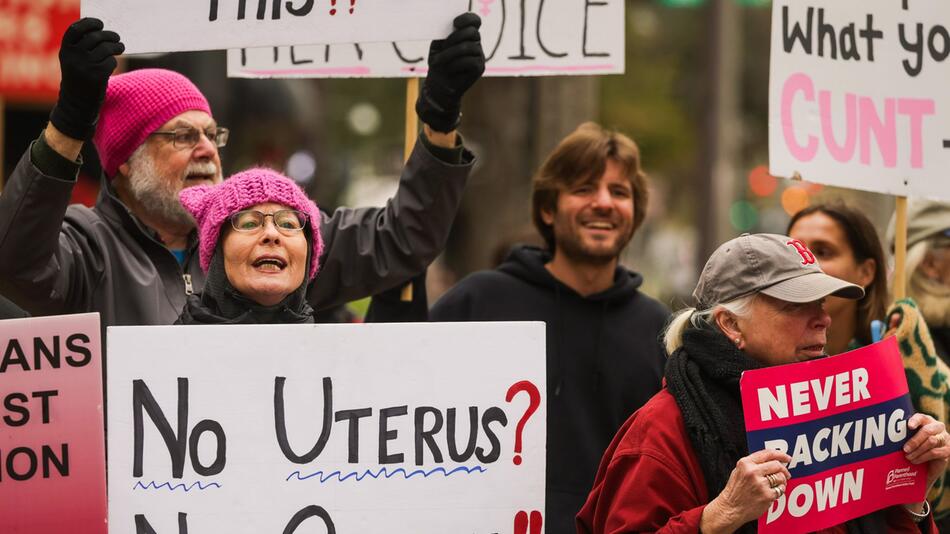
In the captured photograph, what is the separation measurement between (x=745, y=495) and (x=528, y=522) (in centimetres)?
59

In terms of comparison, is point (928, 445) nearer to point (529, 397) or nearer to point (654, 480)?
point (654, 480)

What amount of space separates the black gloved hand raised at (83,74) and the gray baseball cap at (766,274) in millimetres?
1601

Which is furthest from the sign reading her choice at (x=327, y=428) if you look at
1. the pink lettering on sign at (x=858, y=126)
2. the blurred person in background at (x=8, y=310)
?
the pink lettering on sign at (x=858, y=126)

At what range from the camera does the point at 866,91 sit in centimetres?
470

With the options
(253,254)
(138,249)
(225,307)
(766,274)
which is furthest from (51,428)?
(766,274)

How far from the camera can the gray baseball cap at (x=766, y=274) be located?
3.22 meters

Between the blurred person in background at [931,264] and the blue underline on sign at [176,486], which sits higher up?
the blurred person in background at [931,264]

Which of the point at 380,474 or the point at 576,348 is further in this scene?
the point at 576,348

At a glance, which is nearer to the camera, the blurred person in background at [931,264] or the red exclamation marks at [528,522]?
the red exclamation marks at [528,522]

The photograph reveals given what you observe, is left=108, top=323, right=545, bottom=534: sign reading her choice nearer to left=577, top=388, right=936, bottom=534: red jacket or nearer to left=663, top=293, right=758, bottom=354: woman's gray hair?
left=577, top=388, right=936, bottom=534: red jacket

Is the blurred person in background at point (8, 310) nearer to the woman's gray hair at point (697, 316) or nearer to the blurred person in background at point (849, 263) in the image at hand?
the woman's gray hair at point (697, 316)

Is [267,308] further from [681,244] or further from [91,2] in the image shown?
[681,244]

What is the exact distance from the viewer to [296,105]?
15.5m

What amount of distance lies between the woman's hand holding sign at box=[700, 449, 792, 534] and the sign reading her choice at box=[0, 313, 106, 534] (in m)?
1.44
